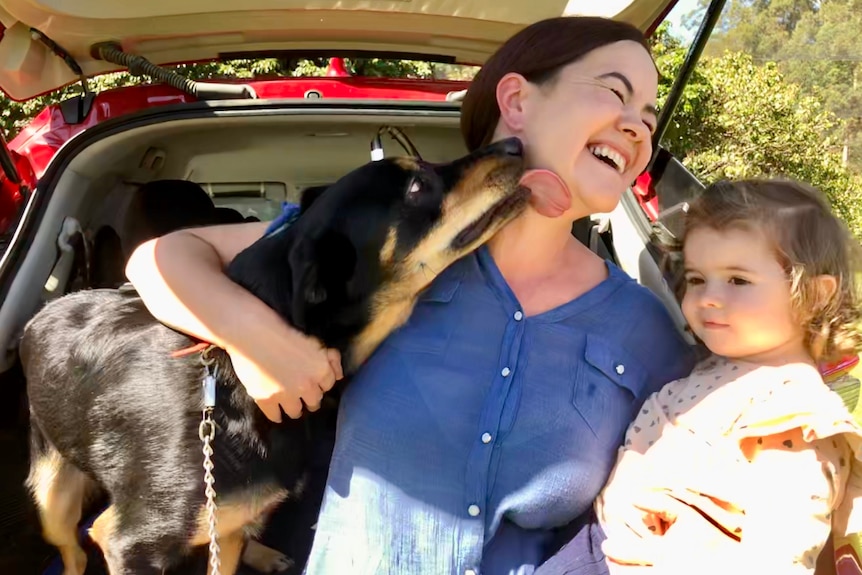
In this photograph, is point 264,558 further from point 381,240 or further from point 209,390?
point 381,240

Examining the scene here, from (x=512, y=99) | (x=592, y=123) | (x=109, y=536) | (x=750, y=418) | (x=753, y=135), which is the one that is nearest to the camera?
(x=750, y=418)

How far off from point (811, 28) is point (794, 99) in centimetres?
114

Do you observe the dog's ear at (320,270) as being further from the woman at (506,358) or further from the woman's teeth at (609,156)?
the woman's teeth at (609,156)

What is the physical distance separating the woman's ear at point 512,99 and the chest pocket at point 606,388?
44cm

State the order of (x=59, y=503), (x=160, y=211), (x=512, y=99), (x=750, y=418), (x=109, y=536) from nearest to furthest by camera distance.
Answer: (x=750, y=418) < (x=512, y=99) < (x=109, y=536) < (x=59, y=503) < (x=160, y=211)

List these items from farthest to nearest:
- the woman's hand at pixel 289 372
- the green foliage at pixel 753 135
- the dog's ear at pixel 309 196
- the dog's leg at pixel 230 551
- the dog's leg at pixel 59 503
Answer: the green foliage at pixel 753 135, the dog's leg at pixel 59 503, the dog's leg at pixel 230 551, the dog's ear at pixel 309 196, the woman's hand at pixel 289 372

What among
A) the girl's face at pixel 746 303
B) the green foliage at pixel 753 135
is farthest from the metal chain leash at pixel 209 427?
the green foliage at pixel 753 135

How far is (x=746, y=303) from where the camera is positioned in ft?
4.37

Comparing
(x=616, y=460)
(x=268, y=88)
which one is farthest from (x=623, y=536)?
(x=268, y=88)

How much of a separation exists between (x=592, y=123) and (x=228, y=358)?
33.2 inches

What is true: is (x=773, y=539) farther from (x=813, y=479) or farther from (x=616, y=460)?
(x=616, y=460)

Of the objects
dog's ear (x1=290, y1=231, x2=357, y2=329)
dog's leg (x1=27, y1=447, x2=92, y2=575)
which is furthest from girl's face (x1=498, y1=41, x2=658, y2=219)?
dog's leg (x1=27, y1=447, x2=92, y2=575)

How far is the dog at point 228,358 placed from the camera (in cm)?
145

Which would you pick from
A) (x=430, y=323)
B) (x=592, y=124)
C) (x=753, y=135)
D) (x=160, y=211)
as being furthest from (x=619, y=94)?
(x=753, y=135)
